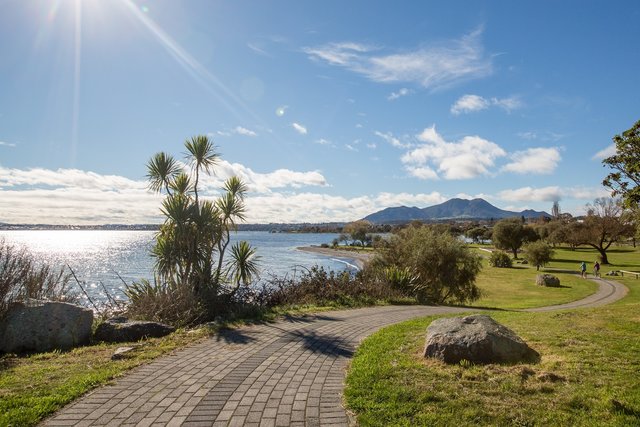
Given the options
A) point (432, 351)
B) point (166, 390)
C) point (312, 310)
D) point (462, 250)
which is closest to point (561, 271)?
point (462, 250)

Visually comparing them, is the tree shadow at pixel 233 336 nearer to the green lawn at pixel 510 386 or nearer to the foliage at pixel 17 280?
the green lawn at pixel 510 386

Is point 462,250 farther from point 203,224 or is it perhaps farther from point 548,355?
point 548,355

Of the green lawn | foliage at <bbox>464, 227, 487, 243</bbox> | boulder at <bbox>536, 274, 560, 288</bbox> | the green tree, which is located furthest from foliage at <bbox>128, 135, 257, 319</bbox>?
foliage at <bbox>464, 227, 487, 243</bbox>

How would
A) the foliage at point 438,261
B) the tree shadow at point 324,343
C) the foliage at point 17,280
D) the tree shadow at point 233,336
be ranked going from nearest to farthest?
the tree shadow at point 324,343
the tree shadow at point 233,336
the foliage at point 17,280
the foliage at point 438,261

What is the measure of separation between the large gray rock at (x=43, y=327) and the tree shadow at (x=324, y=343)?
4359 millimetres

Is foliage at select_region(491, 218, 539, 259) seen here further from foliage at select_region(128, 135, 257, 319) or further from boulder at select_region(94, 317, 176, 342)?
boulder at select_region(94, 317, 176, 342)

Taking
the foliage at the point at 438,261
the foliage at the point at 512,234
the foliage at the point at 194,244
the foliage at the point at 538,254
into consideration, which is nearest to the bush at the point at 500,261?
the foliage at the point at 538,254

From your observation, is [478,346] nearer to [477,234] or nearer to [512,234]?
[512,234]

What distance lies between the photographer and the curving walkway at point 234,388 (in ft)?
14.2

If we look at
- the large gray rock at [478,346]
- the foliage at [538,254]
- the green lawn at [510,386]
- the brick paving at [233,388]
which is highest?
the large gray rock at [478,346]

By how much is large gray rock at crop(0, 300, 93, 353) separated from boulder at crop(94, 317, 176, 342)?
10.8 inches

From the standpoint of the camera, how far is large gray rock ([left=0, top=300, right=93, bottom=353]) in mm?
7391

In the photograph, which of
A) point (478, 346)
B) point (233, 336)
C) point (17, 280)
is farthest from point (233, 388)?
point (17, 280)

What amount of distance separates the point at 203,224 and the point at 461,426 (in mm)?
11574
